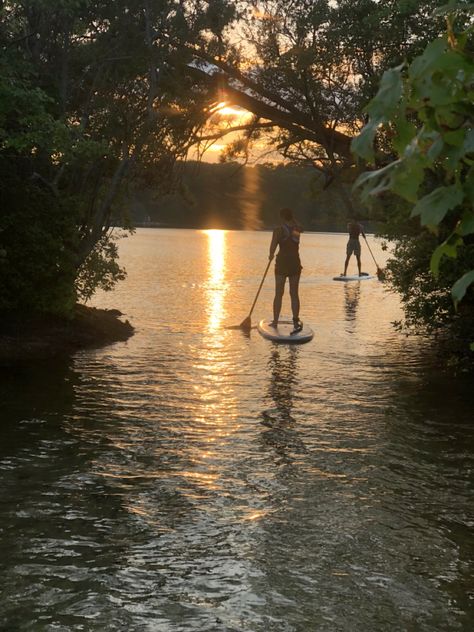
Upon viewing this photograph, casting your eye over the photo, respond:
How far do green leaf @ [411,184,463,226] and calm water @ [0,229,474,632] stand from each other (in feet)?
11.1

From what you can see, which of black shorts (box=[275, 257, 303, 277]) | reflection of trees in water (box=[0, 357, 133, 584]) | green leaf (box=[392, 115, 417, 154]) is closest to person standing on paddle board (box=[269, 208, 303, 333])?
black shorts (box=[275, 257, 303, 277])

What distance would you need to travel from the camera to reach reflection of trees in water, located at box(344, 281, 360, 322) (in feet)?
77.3

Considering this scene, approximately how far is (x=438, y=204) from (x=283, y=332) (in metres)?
16.1

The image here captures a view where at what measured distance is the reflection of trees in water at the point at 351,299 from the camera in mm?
23547

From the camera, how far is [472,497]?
7.58 metres

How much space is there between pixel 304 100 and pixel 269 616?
19.0 metres

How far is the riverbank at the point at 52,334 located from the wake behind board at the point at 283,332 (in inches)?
110

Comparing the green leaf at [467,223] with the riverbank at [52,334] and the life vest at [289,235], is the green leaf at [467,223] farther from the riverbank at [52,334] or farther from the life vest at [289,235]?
the life vest at [289,235]

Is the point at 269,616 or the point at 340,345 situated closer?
the point at 269,616

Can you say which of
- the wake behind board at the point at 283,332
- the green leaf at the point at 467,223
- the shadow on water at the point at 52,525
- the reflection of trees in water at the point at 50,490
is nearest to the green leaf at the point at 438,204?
the green leaf at the point at 467,223

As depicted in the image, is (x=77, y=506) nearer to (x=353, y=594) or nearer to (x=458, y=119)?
(x=353, y=594)

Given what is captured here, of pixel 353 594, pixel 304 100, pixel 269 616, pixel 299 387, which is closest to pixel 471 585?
pixel 353 594

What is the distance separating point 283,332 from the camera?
18.3 metres

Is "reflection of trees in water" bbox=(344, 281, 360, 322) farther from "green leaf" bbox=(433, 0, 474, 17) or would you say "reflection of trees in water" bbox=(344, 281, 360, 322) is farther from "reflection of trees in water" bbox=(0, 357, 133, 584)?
"green leaf" bbox=(433, 0, 474, 17)
